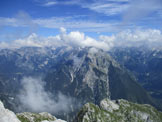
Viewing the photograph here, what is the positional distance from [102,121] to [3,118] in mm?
158417

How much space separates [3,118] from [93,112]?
15310cm

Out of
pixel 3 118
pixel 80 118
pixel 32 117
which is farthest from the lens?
pixel 80 118

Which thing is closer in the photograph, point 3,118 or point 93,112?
point 3,118

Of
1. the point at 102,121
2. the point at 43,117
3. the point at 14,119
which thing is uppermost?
the point at 14,119

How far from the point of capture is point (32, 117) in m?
155

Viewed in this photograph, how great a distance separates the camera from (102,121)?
199000mm

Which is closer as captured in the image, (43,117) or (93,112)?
(43,117)

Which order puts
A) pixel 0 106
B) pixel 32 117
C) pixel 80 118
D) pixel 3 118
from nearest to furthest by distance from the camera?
pixel 3 118 → pixel 0 106 → pixel 32 117 → pixel 80 118

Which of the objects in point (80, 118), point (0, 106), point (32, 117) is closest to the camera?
point (0, 106)

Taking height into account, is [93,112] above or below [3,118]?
below

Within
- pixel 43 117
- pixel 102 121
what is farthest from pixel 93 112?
pixel 43 117

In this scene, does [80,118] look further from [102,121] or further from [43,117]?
[43,117]

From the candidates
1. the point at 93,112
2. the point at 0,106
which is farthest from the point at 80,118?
the point at 0,106

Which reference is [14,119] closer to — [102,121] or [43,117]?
[43,117]
